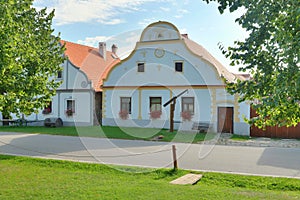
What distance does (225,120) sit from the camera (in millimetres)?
20219

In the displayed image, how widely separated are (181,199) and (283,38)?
12.7 feet

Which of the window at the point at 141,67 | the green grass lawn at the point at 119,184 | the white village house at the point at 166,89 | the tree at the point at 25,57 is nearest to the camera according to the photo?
the green grass lawn at the point at 119,184

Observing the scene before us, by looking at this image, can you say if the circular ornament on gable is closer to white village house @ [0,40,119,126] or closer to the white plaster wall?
the white plaster wall

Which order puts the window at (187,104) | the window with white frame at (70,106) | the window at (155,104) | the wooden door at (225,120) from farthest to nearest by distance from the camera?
the window with white frame at (70,106)
the window at (155,104)
the window at (187,104)
the wooden door at (225,120)

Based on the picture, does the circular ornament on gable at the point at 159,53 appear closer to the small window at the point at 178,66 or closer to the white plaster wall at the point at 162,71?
the white plaster wall at the point at 162,71

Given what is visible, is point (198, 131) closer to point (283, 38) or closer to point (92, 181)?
point (92, 181)

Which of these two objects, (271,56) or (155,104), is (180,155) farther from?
(155,104)

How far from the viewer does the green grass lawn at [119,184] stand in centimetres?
640

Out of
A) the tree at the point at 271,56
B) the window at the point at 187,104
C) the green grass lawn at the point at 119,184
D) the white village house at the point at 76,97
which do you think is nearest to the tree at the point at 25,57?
the green grass lawn at the point at 119,184

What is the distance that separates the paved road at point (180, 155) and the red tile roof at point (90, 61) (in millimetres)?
10881

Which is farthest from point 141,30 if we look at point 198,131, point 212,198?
point 212,198

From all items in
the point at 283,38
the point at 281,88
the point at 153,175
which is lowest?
the point at 153,175

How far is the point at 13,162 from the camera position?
998cm

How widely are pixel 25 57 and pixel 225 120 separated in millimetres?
14711
